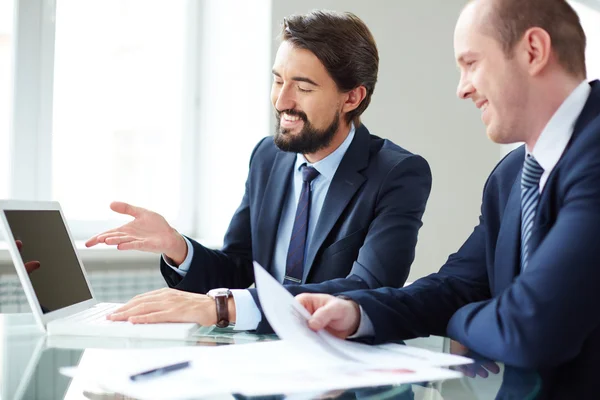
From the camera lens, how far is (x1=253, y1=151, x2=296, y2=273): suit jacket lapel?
7.23 ft

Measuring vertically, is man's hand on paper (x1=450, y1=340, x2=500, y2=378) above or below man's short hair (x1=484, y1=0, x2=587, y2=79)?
below

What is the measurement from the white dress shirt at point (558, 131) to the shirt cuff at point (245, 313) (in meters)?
0.65

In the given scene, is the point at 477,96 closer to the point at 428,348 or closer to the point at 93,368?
the point at 428,348

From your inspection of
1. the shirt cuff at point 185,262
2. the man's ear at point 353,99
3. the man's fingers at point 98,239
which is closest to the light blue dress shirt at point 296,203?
the shirt cuff at point 185,262

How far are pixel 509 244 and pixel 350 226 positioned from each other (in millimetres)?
693

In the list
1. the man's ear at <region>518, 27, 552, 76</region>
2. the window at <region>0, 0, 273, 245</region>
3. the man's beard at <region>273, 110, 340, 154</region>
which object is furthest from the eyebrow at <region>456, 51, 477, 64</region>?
the window at <region>0, 0, 273, 245</region>

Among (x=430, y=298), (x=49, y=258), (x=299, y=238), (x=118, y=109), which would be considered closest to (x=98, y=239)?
(x=49, y=258)

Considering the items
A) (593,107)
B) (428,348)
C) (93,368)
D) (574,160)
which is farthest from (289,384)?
(593,107)

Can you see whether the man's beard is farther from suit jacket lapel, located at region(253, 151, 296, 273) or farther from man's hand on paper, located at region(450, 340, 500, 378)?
man's hand on paper, located at region(450, 340, 500, 378)

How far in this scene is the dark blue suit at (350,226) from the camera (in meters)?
1.97

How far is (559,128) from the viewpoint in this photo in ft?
4.51

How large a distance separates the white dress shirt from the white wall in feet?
8.54

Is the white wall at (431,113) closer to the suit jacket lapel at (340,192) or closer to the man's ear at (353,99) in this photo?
the man's ear at (353,99)

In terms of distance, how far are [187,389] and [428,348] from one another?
59cm
